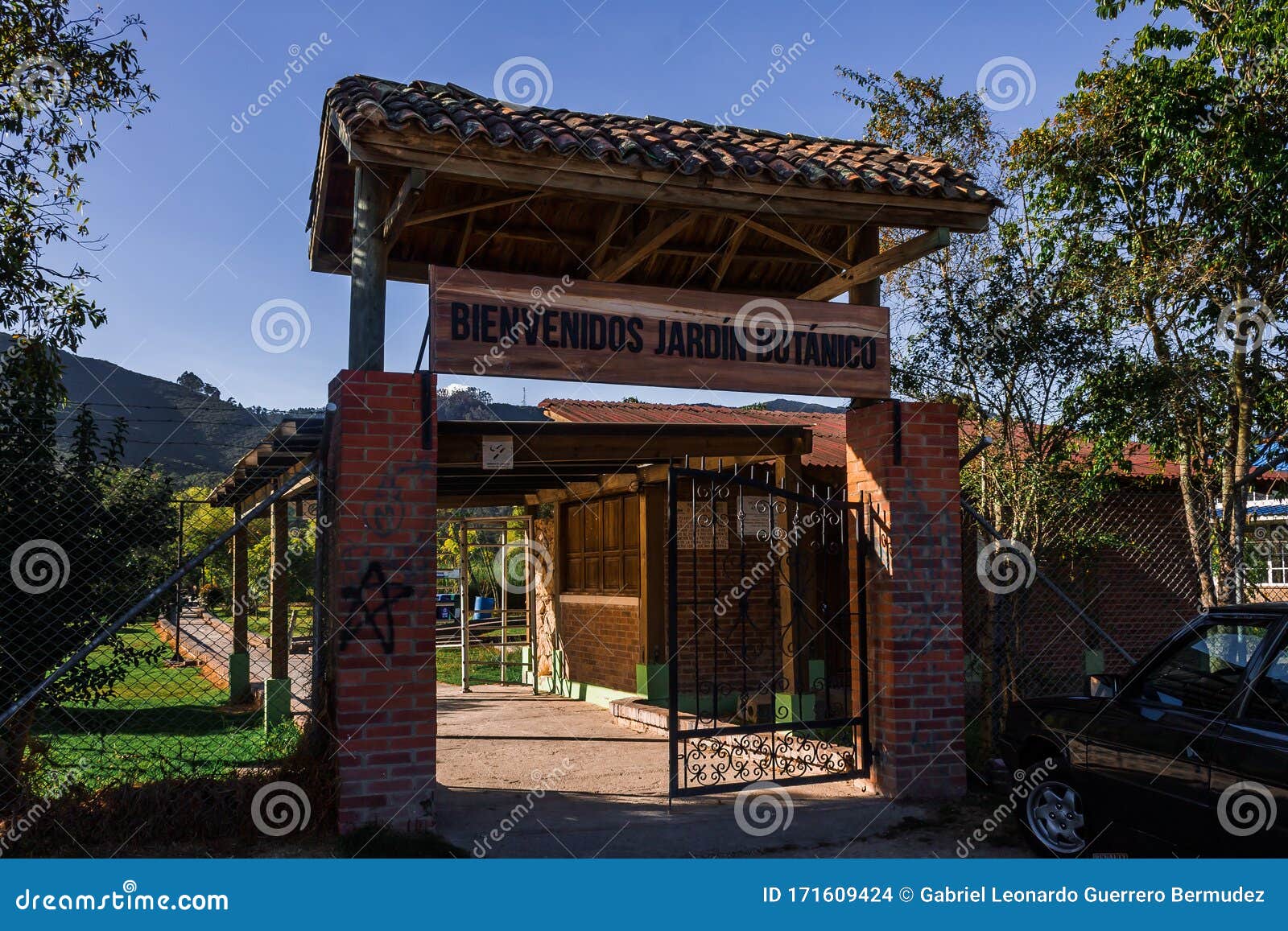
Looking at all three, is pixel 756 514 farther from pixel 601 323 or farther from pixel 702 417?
pixel 601 323

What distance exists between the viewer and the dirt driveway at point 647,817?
595 cm

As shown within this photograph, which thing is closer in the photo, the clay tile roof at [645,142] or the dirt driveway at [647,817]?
the clay tile roof at [645,142]

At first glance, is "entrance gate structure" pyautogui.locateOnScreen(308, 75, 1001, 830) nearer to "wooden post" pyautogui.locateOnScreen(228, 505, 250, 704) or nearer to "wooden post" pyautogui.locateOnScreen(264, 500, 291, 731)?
"wooden post" pyautogui.locateOnScreen(264, 500, 291, 731)

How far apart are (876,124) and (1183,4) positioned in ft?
10.9

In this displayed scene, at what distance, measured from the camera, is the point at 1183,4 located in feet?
32.2

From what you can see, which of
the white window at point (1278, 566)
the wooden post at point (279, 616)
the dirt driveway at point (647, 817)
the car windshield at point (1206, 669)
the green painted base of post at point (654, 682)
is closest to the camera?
the car windshield at point (1206, 669)

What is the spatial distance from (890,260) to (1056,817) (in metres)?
3.84

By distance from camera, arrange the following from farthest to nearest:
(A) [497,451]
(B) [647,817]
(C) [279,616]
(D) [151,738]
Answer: (C) [279,616] < (D) [151,738] < (A) [497,451] < (B) [647,817]

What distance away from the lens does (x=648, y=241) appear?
672cm

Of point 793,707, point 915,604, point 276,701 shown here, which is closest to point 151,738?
point 276,701

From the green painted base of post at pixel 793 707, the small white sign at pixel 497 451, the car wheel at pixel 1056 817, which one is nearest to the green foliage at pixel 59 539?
the small white sign at pixel 497 451

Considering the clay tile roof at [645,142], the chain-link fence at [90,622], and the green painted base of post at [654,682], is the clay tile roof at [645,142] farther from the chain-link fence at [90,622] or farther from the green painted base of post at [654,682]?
the green painted base of post at [654,682]

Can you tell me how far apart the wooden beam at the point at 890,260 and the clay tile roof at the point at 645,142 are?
0.96 feet

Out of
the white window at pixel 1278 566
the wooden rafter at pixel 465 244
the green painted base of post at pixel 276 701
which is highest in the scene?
the wooden rafter at pixel 465 244
